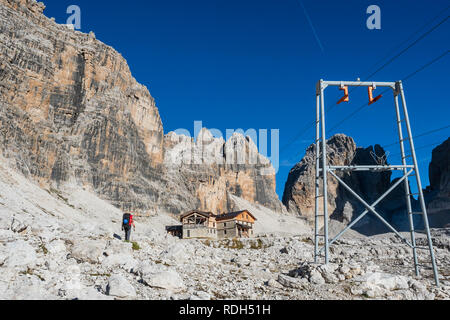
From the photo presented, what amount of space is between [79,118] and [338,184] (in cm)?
12857

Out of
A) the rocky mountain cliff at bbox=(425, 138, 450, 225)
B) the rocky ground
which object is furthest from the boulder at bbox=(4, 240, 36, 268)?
the rocky mountain cliff at bbox=(425, 138, 450, 225)

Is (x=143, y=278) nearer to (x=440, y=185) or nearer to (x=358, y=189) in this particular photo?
(x=440, y=185)

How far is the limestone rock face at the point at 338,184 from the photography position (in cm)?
15275

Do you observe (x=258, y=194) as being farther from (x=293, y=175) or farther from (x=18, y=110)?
(x=18, y=110)

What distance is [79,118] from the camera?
97.6m

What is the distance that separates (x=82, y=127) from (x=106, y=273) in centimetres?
9656

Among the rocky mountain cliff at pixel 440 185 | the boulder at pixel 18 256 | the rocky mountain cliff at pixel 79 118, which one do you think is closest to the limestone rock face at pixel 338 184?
the rocky mountain cliff at pixel 440 185

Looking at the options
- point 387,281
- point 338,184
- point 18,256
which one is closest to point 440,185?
point 338,184

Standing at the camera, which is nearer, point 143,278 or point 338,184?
point 143,278

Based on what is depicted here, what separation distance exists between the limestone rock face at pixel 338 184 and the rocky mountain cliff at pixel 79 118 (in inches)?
2495

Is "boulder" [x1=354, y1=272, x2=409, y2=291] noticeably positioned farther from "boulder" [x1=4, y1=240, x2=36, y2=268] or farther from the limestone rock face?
the limestone rock face

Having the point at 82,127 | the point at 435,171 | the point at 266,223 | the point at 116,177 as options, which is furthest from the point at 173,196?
the point at 435,171

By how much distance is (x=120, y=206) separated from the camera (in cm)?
9356

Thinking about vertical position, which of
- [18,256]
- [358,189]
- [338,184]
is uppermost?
[338,184]
